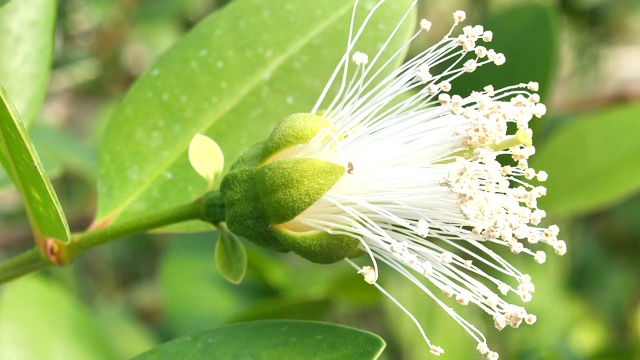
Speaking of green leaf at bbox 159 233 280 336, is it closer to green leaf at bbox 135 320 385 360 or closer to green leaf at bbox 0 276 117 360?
green leaf at bbox 0 276 117 360

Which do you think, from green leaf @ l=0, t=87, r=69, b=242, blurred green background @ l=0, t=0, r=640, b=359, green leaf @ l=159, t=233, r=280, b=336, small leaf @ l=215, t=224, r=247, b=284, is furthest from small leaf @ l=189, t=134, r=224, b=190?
green leaf @ l=159, t=233, r=280, b=336

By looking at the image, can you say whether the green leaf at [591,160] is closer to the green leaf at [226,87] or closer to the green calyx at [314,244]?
the green leaf at [226,87]

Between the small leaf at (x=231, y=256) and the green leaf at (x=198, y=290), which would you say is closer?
the small leaf at (x=231, y=256)

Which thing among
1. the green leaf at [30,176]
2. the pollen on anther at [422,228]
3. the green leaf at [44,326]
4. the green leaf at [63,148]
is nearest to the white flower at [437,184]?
the pollen on anther at [422,228]

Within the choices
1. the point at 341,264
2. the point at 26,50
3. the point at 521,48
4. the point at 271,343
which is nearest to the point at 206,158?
the point at 271,343

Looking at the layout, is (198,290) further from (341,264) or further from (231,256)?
(231,256)

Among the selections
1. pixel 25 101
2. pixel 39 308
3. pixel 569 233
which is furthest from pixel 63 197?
pixel 569 233
